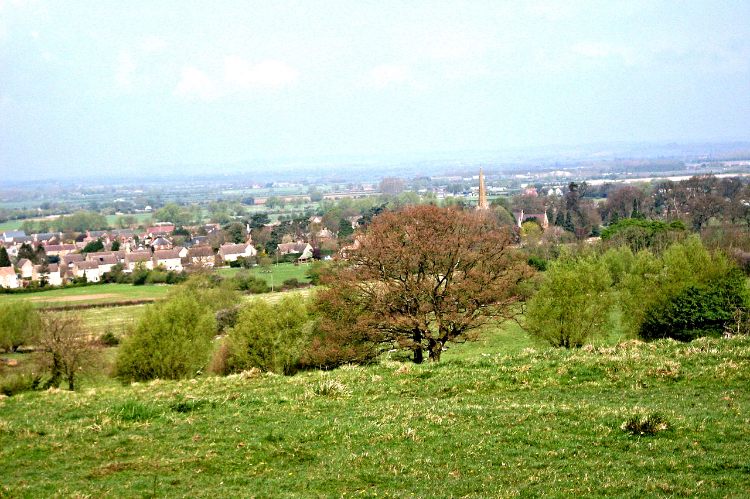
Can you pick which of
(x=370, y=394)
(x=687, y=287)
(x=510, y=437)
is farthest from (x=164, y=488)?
(x=687, y=287)

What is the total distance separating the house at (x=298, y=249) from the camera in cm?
11004

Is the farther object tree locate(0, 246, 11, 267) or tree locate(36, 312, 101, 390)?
tree locate(0, 246, 11, 267)

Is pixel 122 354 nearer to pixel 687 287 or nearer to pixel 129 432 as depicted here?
pixel 129 432

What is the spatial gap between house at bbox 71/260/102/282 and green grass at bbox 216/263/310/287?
63.5ft

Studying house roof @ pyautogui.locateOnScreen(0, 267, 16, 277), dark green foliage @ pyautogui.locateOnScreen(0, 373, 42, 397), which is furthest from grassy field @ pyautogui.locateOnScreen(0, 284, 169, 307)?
dark green foliage @ pyautogui.locateOnScreen(0, 373, 42, 397)

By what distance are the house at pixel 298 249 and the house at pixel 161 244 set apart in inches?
985

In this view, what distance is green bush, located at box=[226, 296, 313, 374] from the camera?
1160 inches

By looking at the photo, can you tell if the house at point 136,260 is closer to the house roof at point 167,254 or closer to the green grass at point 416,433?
the house roof at point 167,254

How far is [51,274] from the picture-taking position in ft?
321

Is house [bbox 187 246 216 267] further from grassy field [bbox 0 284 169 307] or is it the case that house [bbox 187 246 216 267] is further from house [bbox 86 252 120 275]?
grassy field [bbox 0 284 169 307]

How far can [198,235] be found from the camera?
148250 millimetres

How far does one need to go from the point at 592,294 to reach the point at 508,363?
17269mm

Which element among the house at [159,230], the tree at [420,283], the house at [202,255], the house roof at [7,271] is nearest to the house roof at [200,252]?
the house at [202,255]

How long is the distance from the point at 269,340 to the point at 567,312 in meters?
13.5
